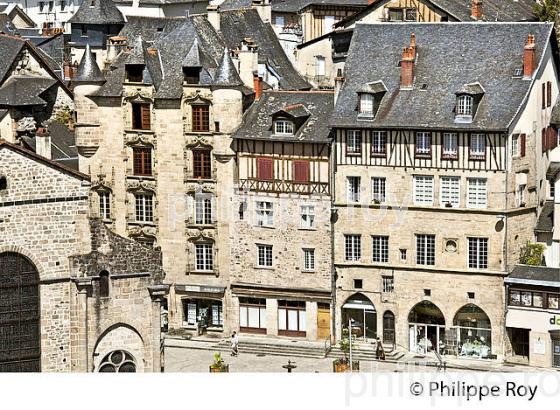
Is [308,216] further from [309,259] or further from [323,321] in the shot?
[323,321]

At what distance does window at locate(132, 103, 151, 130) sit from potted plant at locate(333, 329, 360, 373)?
12.6 meters

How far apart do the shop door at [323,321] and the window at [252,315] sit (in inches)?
95.8

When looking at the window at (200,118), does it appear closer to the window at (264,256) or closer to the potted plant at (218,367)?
A: the window at (264,256)

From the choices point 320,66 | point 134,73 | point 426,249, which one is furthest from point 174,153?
point 320,66

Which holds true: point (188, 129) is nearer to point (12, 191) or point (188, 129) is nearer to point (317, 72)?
point (317, 72)

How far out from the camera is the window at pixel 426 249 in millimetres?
84812

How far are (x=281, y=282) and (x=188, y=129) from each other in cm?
776

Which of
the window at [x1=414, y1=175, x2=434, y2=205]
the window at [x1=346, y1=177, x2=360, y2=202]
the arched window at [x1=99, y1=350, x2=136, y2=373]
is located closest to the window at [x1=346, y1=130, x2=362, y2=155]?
the window at [x1=346, y1=177, x2=360, y2=202]

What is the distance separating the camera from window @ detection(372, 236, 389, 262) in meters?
85.6

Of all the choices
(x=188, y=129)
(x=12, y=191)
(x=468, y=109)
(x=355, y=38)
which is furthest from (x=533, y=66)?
(x=12, y=191)

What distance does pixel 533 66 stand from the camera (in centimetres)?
8431

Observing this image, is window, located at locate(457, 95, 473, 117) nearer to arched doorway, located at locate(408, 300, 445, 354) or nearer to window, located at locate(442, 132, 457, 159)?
window, located at locate(442, 132, 457, 159)

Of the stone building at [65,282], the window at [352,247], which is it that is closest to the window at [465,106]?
the window at [352,247]

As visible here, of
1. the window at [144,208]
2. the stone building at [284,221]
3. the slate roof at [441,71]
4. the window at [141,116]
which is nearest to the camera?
the slate roof at [441,71]
